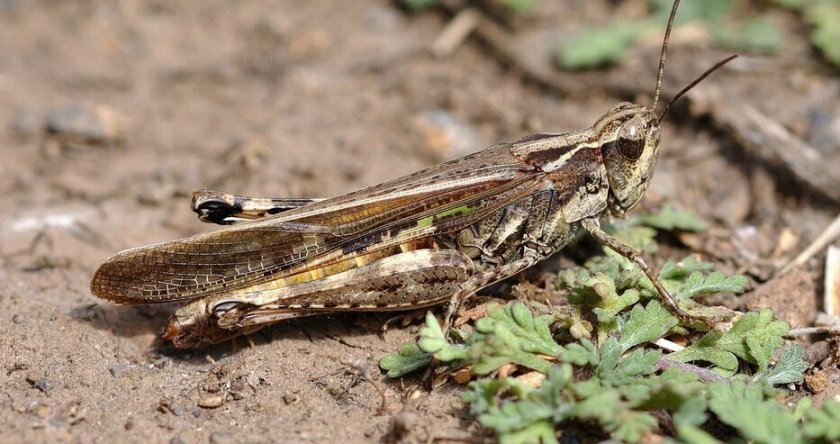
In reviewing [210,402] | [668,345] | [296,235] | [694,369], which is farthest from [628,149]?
[210,402]

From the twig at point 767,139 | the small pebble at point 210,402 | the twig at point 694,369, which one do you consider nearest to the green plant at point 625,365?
the twig at point 694,369

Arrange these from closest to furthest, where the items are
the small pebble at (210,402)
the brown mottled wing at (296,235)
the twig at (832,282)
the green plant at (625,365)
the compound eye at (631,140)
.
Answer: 1. the green plant at (625,365)
2. the small pebble at (210,402)
3. the brown mottled wing at (296,235)
4. the compound eye at (631,140)
5. the twig at (832,282)

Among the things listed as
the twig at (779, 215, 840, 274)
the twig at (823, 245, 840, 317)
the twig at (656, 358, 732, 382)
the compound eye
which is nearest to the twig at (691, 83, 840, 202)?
the twig at (779, 215, 840, 274)

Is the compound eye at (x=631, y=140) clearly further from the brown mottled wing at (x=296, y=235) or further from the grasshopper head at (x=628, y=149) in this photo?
the brown mottled wing at (x=296, y=235)

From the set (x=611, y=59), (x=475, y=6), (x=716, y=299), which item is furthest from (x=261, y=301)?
(x=475, y=6)

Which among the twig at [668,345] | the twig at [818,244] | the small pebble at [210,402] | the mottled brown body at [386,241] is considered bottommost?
the twig at [668,345]

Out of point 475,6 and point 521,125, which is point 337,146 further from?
point 475,6
